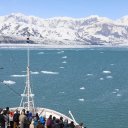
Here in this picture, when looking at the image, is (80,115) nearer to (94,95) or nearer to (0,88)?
(94,95)

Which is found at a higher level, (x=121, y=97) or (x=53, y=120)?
(x=53, y=120)

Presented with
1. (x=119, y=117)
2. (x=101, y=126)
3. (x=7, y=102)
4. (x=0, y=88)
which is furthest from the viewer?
(x=0, y=88)

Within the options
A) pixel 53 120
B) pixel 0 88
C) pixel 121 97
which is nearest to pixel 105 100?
pixel 121 97

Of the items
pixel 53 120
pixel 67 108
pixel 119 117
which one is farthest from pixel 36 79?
pixel 53 120

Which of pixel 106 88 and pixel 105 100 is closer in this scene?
pixel 105 100

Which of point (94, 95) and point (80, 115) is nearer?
point (80, 115)

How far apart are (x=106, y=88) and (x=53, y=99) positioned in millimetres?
18661

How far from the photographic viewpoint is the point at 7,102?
71.8 metres

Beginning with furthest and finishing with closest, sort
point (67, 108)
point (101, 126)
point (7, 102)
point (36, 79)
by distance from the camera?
point (36, 79) → point (7, 102) → point (67, 108) → point (101, 126)

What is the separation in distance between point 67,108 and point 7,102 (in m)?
10.7

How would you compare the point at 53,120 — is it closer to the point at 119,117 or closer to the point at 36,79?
the point at 119,117

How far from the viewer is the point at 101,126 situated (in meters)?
55.7

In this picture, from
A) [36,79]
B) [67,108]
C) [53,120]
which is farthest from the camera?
[36,79]

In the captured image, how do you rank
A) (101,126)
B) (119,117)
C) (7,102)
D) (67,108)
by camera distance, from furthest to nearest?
1. (7,102)
2. (67,108)
3. (119,117)
4. (101,126)
